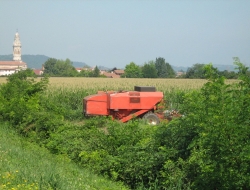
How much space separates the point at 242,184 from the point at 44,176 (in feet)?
13.8

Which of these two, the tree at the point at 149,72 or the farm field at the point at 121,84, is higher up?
the tree at the point at 149,72

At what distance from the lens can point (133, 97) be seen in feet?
→ 71.9

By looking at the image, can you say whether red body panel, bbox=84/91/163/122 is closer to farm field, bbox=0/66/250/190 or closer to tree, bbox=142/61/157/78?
farm field, bbox=0/66/250/190

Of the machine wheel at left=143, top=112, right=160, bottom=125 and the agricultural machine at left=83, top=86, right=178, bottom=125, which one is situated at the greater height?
the agricultural machine at left=83, top=86, right=178, bottom=125

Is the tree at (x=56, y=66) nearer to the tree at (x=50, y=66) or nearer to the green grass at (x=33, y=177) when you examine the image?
the tree at (x=50, y=66)

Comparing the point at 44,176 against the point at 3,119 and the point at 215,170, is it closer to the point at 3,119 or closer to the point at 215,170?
the point at 215,170

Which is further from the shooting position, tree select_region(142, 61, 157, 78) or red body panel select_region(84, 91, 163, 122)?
tree select_region(142, 61, 157, 78)

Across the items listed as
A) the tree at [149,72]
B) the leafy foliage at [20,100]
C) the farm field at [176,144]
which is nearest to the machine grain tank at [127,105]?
the leafy foliage at [20,100]

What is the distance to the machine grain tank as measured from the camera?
21.8 meters

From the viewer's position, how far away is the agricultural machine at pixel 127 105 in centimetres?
2183

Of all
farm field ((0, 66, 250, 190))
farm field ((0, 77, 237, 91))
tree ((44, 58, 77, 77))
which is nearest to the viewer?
farm field ((0, 66, 250, 190))

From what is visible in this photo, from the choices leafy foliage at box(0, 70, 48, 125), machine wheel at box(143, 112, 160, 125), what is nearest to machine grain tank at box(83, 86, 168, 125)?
machine wheel at box(143, 112, 160, 125)

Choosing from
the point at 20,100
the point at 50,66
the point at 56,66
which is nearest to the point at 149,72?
the point at 56,66

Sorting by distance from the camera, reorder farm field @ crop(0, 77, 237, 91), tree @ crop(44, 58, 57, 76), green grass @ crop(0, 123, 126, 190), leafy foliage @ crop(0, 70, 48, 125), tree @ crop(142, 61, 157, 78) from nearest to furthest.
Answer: green grass @ crop(0, 123, 126, 190)
leafy foliage @ crop(0, 70, 48, 125)
farm field @ crop(0, 77, 237, 91)
tree @ crop(142, 61, 157, 78)
tree @ crop(44, 58, 57, 76)
